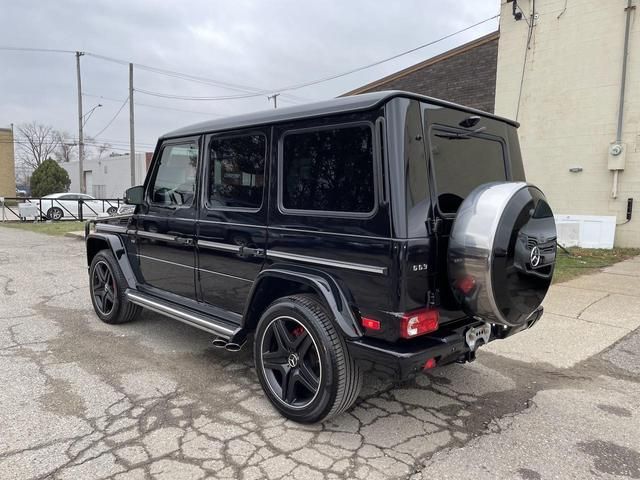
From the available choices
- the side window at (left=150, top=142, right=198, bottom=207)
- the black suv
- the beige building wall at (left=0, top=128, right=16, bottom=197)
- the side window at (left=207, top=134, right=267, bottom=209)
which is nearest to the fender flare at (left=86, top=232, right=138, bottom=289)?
the side window at (left=150, top=142, right=198, bottom=207)

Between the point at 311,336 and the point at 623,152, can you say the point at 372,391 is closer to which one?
the point at 311,336

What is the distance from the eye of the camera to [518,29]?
12312 mm

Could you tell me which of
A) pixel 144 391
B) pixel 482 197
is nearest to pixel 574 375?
pixel 482 197

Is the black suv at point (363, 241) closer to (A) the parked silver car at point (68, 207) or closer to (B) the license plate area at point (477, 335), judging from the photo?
(B) the license plate area at point (477, 335)

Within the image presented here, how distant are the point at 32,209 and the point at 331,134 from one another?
2191 cm

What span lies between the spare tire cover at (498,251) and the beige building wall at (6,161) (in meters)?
47.3

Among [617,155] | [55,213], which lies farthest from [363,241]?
[55,213]

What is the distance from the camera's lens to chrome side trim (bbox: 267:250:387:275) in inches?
104

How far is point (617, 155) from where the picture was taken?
10.8m

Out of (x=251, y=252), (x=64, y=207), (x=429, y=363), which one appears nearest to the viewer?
(x=429, y=363)

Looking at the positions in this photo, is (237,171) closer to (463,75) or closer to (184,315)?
(184,315)

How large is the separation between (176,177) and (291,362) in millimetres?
2163

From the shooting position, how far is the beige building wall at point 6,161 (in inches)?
1597

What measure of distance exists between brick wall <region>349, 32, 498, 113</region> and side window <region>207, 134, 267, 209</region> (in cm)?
1136
